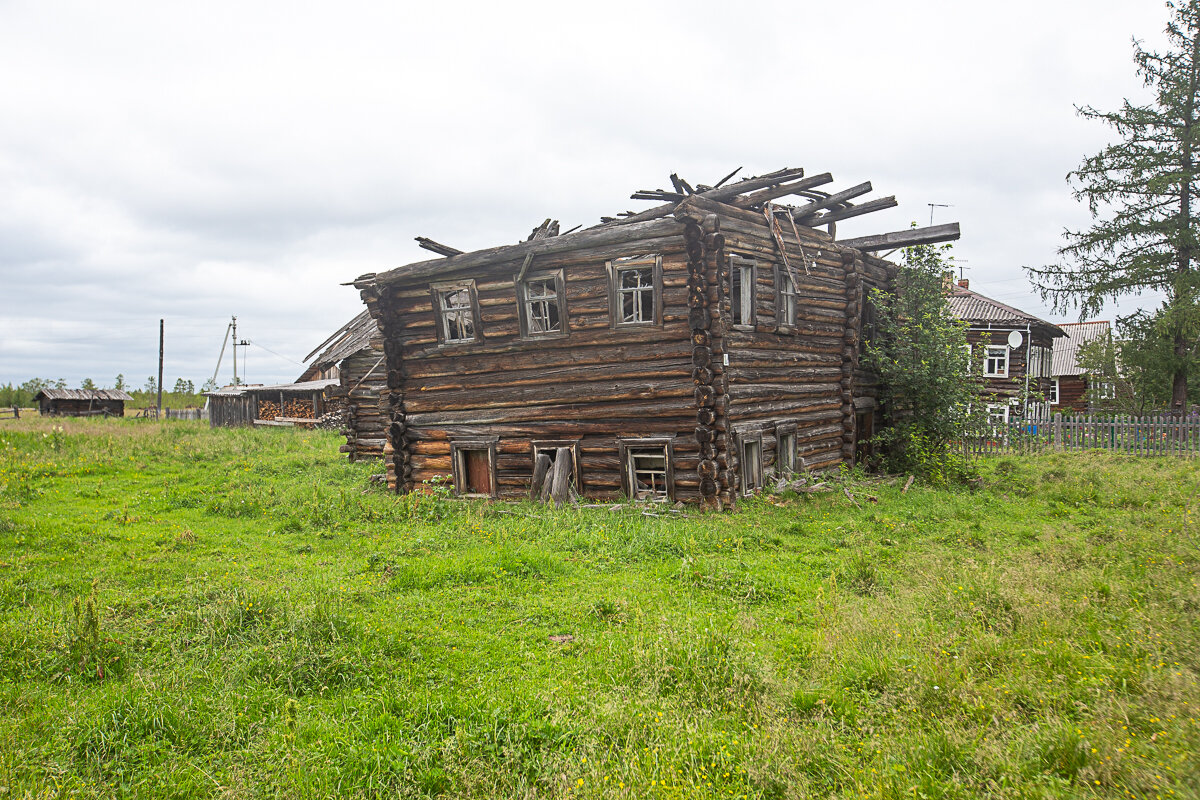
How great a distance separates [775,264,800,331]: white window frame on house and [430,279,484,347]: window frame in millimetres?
6701

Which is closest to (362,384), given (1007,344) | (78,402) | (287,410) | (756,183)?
(756,183)

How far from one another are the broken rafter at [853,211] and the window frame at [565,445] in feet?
26.2

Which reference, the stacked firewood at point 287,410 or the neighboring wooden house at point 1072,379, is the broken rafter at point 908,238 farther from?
the stacked firewood at point 287,410

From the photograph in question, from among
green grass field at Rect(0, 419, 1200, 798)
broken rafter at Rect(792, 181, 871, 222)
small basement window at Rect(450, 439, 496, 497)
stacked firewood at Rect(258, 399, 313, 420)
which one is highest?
broken rafter at Rect(792, 181, 871, 222)

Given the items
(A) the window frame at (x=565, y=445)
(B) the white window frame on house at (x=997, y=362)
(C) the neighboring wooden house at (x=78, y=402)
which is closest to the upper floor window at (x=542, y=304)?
(A) the window frame at (x=565, y=445)

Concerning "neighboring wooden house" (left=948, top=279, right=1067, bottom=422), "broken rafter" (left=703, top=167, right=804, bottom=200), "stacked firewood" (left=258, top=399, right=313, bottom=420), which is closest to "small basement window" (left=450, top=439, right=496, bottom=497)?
"broken rafter" (left=703, top=167, right=804, bottom=200)

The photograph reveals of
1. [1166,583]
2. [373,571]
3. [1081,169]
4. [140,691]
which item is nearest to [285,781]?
[140,691]

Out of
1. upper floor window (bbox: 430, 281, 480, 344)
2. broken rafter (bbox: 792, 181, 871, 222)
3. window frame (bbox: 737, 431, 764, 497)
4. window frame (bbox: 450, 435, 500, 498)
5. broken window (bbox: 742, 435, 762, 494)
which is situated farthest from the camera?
upper floor window (bbox: 430, 281, 480, 344)

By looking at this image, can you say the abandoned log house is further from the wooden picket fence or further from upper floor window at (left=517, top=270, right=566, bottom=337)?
the wooden picket fence

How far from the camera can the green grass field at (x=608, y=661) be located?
4.09 m

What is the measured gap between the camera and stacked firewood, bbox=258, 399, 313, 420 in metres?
40.5

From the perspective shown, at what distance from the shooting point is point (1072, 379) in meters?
43.1

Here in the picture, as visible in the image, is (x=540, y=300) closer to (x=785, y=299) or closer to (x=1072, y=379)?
(x=785, y=299)

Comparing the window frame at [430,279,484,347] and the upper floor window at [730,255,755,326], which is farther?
the window frame at [430,279,484,347]
